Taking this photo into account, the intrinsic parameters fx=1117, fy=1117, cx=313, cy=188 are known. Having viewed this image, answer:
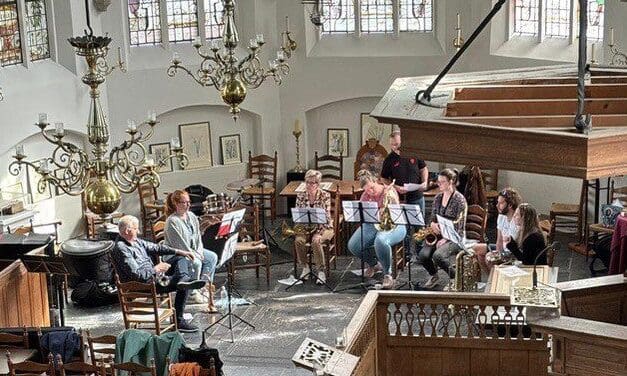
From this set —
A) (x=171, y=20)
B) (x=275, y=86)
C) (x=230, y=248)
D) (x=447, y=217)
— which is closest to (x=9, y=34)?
(x=171, y=20)

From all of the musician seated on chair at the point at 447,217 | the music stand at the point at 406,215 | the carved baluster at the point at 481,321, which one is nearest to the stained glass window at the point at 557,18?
A: the musician seated on chair at the point at 447,217

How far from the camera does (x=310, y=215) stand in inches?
479

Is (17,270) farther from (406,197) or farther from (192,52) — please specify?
(192,52)

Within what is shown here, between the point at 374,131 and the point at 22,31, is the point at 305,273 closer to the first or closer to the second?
the point at 374,131

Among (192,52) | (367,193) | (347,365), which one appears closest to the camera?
(347,365)

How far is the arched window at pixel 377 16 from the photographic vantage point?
53.2ft

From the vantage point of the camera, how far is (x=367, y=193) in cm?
1248

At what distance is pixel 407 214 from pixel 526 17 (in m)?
5.18

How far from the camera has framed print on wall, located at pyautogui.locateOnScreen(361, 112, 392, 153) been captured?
53.8ft

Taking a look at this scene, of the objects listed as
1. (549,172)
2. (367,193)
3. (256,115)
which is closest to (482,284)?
(367,193)

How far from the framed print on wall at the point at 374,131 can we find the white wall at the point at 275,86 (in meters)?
0.15

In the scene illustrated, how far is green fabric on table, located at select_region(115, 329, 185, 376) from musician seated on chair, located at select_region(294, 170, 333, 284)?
439 cm

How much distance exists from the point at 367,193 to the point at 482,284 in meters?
1.89

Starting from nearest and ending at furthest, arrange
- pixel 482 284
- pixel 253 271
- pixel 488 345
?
pixel 488 345 → pixel 482 284 → pixel 253 271
